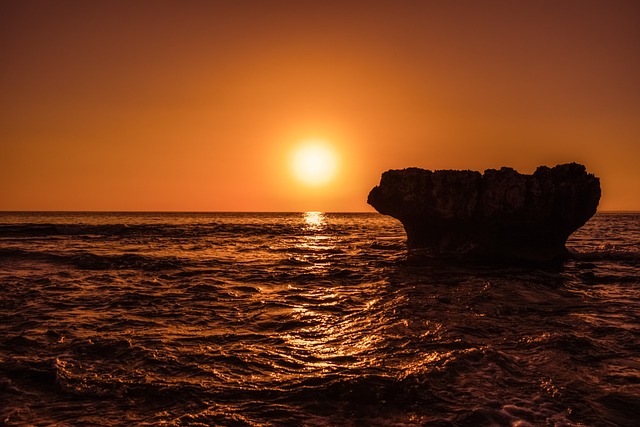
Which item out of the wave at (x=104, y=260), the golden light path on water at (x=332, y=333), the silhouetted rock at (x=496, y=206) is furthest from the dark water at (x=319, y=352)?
the silhouetted rock at (x=496, y=206)

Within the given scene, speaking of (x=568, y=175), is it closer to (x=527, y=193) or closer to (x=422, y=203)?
(x=527, y=193)

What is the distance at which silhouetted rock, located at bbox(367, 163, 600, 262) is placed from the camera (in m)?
20.8

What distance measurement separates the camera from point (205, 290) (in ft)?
45.7

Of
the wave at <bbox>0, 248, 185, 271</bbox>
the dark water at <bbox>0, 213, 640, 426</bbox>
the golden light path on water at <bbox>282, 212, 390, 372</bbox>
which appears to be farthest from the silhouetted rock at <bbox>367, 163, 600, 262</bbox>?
the wave at <bbox>0, 248, 185, 271</bbox>

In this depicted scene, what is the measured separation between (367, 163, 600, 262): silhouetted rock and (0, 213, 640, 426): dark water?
5909 millimetres

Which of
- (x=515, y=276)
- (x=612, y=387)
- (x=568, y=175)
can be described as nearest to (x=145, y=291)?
(x=612, y=387)

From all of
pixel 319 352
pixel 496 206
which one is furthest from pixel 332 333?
pixel 496 206

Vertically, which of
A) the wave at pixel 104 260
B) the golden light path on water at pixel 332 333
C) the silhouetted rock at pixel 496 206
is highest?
the silhouetted rock at pixel 496 206

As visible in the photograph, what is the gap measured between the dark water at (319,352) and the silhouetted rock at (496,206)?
5909mm

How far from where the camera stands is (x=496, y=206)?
21.2 metres

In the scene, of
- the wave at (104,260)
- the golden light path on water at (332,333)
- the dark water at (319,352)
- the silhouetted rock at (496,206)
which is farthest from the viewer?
the silhouetted rock at (496,206)

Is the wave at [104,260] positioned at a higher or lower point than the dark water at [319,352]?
lower

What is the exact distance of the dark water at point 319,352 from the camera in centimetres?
→ 547

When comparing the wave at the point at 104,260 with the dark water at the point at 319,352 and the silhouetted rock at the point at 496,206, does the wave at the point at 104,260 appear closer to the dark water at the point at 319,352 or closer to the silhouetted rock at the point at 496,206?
the dark water at the point at 319,352
